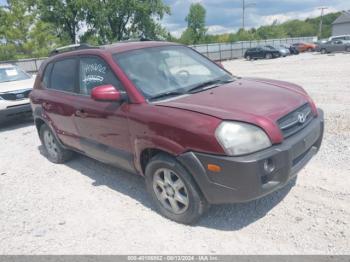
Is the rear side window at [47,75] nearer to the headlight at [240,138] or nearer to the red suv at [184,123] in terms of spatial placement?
the red suv at [184,123]

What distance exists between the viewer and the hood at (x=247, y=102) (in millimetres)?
2805

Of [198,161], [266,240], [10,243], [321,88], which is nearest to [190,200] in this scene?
[198,161]

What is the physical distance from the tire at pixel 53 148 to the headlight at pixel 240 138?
3.38 metres

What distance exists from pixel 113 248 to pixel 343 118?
539cm

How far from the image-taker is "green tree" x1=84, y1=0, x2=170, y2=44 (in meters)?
38.1

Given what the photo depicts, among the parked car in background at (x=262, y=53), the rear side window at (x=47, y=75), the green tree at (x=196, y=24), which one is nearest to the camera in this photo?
the rear side window at (x=47, y=75)

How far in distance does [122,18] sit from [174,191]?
133 ft

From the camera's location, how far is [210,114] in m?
2.81

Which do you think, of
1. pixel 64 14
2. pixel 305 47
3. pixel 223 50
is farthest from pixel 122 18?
pixel 305 47

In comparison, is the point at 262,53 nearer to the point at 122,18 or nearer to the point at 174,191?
the point at 122,18

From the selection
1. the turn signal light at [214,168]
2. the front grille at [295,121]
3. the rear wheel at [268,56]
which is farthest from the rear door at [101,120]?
the rear wheel at [268,56]

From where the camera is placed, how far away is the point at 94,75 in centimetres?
400

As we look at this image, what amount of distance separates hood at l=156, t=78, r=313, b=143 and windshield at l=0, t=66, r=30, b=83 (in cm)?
756

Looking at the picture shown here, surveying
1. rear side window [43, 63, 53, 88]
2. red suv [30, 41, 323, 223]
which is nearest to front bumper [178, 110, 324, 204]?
red suv [30, 41, 323, 223]
